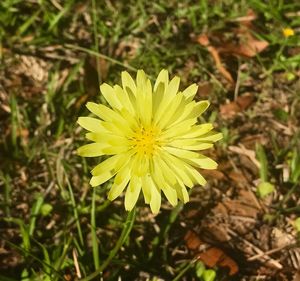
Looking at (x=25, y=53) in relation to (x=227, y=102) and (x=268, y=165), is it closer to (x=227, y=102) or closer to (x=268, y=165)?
(x=227, y=102)

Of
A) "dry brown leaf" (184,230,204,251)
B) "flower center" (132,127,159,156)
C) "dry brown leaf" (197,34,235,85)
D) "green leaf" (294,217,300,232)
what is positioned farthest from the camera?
"dry brown leaf" (197,34,235,85)

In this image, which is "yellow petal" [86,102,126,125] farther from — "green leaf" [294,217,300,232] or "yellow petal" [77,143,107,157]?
"green leaf" [294,217,300,232]

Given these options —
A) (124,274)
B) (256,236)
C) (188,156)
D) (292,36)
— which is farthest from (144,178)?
(292,36)

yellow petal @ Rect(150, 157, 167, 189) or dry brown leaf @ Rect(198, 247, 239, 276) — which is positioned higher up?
yellow petal @ Rect(150, 157, 167, 189)

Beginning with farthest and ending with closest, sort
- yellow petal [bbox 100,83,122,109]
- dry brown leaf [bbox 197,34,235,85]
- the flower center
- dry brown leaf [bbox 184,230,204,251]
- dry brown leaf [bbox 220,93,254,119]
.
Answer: dry brown leaf [bbox 197,34,235,85] < dry brown leaf [bbox 220,93,254,119] < dry brown leaf [bbox 184,230,204,251] < the flower center < yellow petal [bbox 100,83,122,109]

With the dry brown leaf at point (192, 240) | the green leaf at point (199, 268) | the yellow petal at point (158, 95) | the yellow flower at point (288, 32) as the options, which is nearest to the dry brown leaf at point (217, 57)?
the yellow flower at point (288, 32)

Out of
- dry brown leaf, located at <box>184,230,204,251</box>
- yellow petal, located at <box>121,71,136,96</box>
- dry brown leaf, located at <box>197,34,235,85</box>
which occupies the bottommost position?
dry brown leaf, located at <box>184,230,204,251</box>

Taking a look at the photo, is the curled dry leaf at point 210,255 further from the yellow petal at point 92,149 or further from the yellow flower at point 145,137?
the yellow petal at point 92,149

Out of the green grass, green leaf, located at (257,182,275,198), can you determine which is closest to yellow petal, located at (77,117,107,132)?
the green grass
